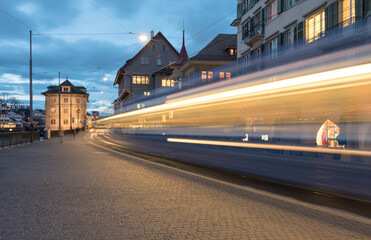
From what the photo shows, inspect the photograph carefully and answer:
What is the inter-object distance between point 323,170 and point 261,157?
1818 mm

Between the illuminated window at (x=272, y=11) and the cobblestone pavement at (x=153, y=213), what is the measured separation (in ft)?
67.2

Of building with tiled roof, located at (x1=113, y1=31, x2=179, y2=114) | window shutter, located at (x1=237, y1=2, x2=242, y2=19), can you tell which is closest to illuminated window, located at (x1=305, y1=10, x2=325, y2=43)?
window shutter, located at (x1=237, y1=2, x2=242, y2=19)

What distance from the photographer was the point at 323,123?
6.40m

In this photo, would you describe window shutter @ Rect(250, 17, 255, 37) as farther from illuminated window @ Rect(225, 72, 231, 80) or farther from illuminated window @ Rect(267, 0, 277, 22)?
illuminated window @ Rect(225, 72, 231, 80)

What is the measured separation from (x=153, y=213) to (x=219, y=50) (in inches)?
1441

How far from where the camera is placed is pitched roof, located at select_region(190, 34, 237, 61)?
39.4m

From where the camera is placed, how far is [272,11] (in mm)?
26938

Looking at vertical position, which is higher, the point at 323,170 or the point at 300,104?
the point at 300,104

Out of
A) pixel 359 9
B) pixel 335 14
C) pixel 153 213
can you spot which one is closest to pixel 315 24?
pixel 335 14

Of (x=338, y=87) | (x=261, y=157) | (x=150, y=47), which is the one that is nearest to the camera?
(x=338, y=87)

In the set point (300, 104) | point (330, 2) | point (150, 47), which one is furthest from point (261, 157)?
point (150, 47)

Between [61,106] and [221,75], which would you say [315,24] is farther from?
[61,106]

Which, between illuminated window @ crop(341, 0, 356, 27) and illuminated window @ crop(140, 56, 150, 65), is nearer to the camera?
illuminated window @ crop(341, 0, 356, 27)

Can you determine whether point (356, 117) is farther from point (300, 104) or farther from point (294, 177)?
point (294, 177)
